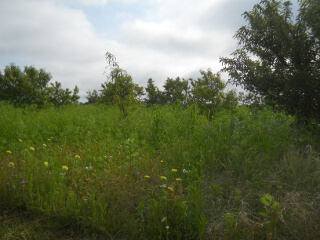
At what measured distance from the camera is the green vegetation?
106 inches

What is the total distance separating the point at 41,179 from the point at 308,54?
4.45 meters

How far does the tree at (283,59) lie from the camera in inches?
170

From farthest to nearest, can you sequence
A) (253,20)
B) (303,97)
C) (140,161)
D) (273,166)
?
(253,20), (303,97), (140,161), (273,166)

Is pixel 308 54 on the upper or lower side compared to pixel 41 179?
upper

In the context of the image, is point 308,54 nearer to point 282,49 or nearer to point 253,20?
point 282,49

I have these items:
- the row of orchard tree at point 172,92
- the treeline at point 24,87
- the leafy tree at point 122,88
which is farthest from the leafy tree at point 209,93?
the treeline at point 24,87

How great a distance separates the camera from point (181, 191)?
117 inches

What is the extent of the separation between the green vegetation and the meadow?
14mm

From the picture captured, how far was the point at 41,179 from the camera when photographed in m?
3.54

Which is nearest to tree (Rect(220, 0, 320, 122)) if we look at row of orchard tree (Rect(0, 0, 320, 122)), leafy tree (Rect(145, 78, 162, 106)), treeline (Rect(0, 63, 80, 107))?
row of orchard tree (Rect(0, 0, 320, 122))

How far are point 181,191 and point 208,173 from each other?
0.93 metres

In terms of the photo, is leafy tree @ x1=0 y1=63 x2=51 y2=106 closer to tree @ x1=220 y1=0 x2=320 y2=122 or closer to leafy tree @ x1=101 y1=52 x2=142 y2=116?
leafy tree @ x1=101 y1=52 x2=142 y2=116

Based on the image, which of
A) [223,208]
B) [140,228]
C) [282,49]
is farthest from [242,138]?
[140,228]

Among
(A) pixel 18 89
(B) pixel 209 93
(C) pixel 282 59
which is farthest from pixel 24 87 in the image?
(C) pixel 282 59
